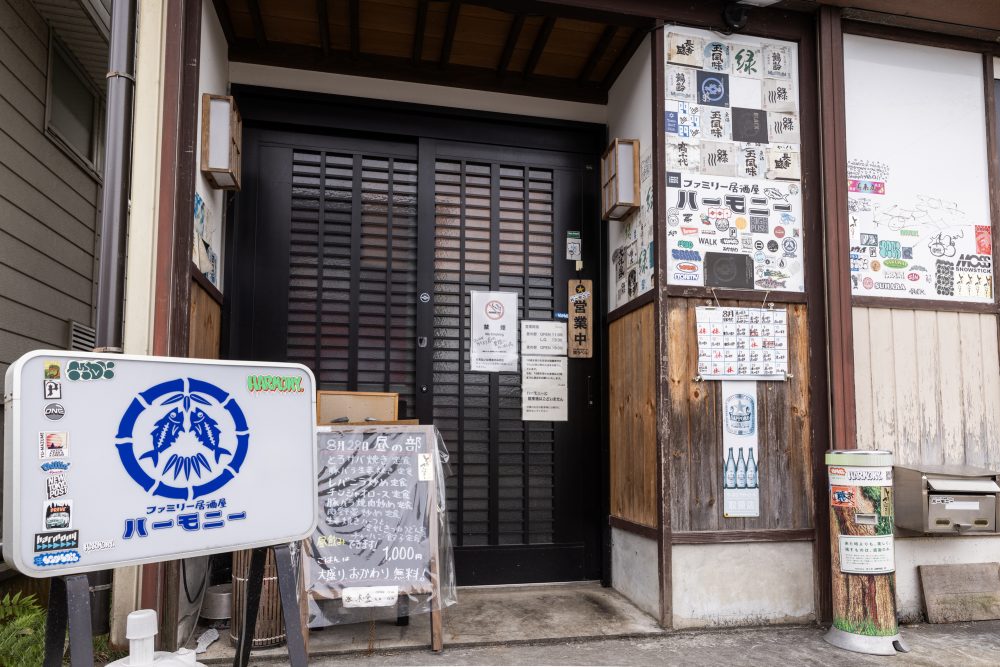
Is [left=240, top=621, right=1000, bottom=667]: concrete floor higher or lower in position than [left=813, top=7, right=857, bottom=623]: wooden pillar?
lower

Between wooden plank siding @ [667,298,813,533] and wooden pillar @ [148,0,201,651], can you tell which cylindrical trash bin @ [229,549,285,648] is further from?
wooden plank siding @ [667,298,813,533]

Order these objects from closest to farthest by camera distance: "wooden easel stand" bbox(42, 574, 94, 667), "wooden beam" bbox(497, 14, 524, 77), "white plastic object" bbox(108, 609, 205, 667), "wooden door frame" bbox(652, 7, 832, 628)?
"wooden easel stand" bbox(42, 574, 94, 667) < "white plastic object" bbox(108, 609, 205, 667) < "wooden door frame" bbox(652, 7, 832, 628) < "wooden beam" bbox(497, 14, 524, 77)

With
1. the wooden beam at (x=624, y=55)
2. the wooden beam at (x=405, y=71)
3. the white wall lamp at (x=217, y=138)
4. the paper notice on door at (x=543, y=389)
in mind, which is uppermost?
the wooden beam at (x=624, y=55)

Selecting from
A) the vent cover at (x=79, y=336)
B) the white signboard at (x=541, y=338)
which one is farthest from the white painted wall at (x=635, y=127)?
the vent cover at (x=79, y=336)

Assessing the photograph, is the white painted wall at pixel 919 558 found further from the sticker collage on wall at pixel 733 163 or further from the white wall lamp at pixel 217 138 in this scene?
the white wall lamp at pixel 217 138

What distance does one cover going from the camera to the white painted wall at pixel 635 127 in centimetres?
413

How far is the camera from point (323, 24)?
13.8ft

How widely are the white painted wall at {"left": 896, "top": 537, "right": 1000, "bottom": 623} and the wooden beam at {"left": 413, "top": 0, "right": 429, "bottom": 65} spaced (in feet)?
13.9

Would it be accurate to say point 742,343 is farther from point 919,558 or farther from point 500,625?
point 500,625

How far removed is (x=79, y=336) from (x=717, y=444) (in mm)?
5084

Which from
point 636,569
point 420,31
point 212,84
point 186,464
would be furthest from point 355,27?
point 636,569

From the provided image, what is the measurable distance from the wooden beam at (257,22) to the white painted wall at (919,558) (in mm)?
4940

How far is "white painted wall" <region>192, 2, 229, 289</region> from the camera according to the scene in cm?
368

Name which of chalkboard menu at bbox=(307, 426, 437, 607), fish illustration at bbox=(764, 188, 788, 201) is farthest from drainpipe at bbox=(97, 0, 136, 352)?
fish illustration at bbox=(764, 188, 788, 201)
